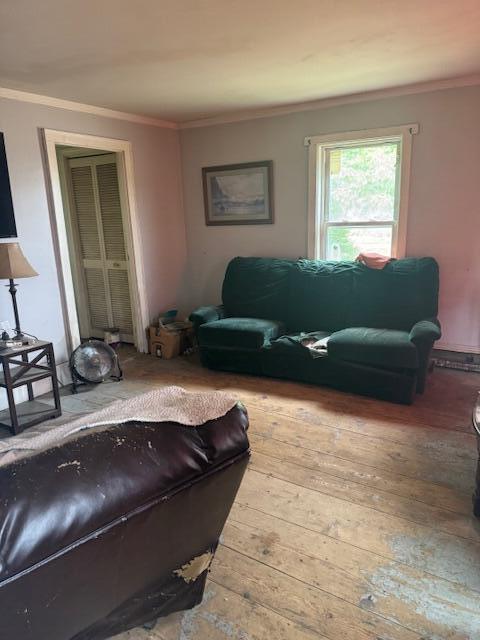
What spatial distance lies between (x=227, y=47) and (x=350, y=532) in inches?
106

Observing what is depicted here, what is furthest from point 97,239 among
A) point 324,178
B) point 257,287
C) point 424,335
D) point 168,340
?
point 424,335

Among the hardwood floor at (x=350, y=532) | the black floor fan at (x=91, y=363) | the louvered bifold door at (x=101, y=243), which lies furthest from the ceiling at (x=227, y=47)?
the hardwood floor at (x=350, y=532)

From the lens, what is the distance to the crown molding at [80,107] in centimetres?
334

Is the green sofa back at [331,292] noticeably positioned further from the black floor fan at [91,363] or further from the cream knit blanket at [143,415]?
the cream knit blanket at [143,415]

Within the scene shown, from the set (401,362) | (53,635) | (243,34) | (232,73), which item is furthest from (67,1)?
(401,362)

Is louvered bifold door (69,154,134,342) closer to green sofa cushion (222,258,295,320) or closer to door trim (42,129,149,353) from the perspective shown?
door trim (42,129,149,353)

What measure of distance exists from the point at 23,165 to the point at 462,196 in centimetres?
355

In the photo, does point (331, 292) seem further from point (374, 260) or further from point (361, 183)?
point (361, 183)

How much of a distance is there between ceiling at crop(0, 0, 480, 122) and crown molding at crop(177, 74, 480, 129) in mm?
134

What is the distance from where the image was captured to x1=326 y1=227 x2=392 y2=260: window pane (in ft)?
13.6

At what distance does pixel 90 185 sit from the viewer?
16.0 ft

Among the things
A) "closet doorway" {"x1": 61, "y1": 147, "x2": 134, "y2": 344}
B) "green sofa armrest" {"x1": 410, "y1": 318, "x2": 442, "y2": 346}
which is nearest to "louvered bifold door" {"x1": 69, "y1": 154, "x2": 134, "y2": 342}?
"closet doorway" {"x1": 61, "y1": 147, "x2": 134, "y2": 344}

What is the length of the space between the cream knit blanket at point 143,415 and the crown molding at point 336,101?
3.51m

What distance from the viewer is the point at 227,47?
259 centimetres
